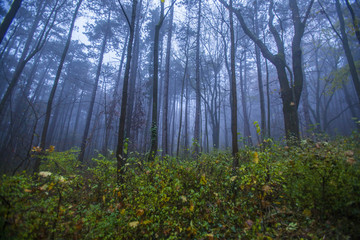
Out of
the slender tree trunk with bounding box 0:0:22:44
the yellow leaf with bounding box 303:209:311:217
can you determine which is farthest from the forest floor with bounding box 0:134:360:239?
the slender tree trunk with bounding box 0:0:22:44

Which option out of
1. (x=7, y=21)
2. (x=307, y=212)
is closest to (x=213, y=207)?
(x=307, y=212)

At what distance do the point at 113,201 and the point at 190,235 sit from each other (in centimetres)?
177

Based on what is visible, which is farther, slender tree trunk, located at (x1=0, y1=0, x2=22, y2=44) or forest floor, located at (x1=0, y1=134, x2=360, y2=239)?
slender tree trunk, located at (x1=0, y1=0, x2=22, y2=44)

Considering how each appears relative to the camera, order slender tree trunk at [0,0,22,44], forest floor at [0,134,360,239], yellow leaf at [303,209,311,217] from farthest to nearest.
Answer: slender tree trunk at [0,0,22,44] < yellow leaf at [303,209,311,217] < forest floor at [0,134,360,239]

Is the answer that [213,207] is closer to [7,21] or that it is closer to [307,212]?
[307,212]

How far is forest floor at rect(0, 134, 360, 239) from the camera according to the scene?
209cm

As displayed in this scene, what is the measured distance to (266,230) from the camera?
94.0 inches

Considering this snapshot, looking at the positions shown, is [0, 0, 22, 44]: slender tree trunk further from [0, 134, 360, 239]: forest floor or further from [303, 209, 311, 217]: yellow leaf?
[303, 209, 311, 217]: yellow leaf

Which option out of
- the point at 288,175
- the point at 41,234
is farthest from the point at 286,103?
the point at 41,234

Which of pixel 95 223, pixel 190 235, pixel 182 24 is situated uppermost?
pixel 182 24

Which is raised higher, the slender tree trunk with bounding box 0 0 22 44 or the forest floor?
the slender tree trunk with bounding box 0 0 22 44

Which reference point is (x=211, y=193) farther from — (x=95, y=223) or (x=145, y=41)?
(x=145, y=41)

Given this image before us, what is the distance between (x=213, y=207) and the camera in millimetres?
3125

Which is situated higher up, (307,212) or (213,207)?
(307,212)
